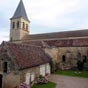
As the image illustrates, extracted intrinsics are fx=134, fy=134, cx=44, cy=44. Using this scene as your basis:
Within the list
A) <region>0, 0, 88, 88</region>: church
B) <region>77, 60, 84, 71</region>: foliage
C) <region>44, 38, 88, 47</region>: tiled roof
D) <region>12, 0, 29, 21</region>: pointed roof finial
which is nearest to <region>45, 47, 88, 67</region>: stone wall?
<region>0, 0, 88, 88</region>: church

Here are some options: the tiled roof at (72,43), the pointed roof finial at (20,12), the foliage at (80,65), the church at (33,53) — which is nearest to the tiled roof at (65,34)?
the church at (33,53)

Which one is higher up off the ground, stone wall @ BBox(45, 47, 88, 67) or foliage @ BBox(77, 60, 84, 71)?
stone wall @ BBox(45, 47, 88, 67)

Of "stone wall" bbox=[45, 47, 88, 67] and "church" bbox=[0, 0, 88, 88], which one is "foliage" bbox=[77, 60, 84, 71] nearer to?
"church" bbox=[0, 0, 88, 88]

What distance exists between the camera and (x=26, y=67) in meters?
15.2

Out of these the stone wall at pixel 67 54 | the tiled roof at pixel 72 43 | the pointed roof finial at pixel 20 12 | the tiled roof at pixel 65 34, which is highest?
the pointed roof finial at pixel 20 12

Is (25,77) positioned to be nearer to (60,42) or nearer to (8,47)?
(8,47)

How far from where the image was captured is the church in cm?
1496

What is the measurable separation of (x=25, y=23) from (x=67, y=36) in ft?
A: 55.2

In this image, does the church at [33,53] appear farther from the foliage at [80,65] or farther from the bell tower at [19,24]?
the foliage at [80,65]

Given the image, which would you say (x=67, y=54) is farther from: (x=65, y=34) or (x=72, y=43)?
(x=65, y=34)

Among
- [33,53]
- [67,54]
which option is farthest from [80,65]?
[33,53]

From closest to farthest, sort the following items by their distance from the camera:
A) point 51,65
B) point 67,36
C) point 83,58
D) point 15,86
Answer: point 15,86 < point 51,65 < point 83,58 < point 67,36

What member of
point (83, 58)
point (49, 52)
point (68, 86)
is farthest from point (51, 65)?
point (68, 86)

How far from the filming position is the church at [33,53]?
15.0 meters
